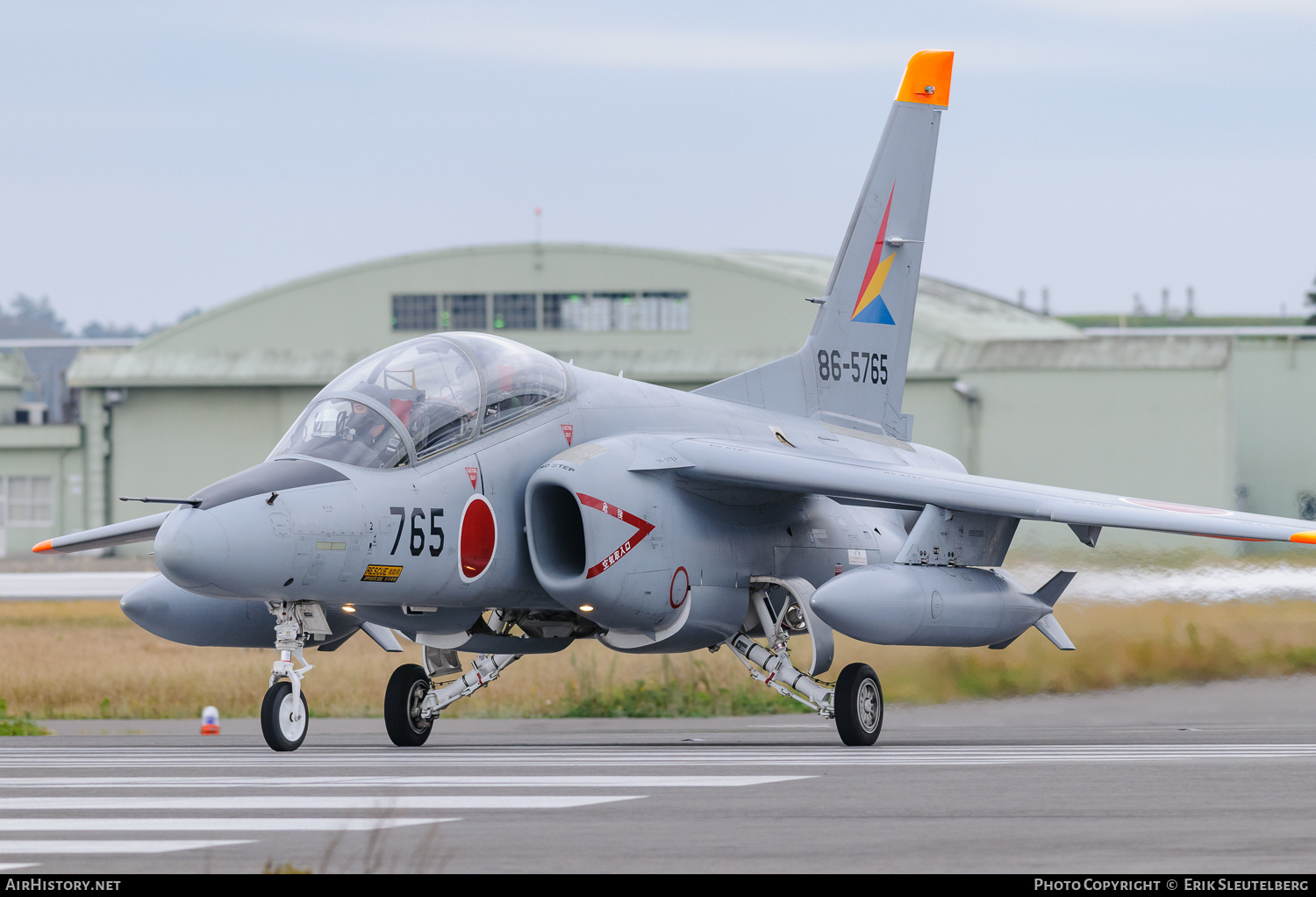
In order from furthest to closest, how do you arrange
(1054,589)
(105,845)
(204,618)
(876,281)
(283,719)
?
(876,281)
(1054,589)
(204,618)
(283,719)
(105,845)

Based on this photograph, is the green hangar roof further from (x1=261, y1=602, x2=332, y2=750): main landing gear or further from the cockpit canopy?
(x1=261, y1=602, x2=332, y2=750): main landing gear

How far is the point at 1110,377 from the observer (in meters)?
34.0

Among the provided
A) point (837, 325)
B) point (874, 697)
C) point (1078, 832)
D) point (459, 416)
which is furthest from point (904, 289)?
point (1078, 832)

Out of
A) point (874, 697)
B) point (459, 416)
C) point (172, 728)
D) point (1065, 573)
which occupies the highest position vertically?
point (459, 416)

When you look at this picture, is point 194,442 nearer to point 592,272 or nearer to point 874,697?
point 592,272

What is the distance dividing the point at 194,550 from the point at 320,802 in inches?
107

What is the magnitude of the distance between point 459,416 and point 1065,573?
4.73 meters

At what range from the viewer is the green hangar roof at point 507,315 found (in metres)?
38.7

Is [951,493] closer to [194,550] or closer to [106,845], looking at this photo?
[194,550]

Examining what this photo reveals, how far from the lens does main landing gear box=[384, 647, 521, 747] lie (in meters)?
12.2

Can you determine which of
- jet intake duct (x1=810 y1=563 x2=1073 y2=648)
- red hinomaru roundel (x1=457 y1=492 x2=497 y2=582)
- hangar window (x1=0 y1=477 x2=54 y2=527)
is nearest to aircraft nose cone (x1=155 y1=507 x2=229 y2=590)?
red hinomaru roundel (x1=457 y1=492 x2=497 y2=582)

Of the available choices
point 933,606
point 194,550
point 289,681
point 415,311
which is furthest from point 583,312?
point 194,550

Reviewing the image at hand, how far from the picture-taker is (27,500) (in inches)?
1709

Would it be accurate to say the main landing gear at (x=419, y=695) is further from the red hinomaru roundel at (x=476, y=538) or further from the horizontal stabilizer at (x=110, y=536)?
the horizontal stabilizer at (x=110, y=536)
